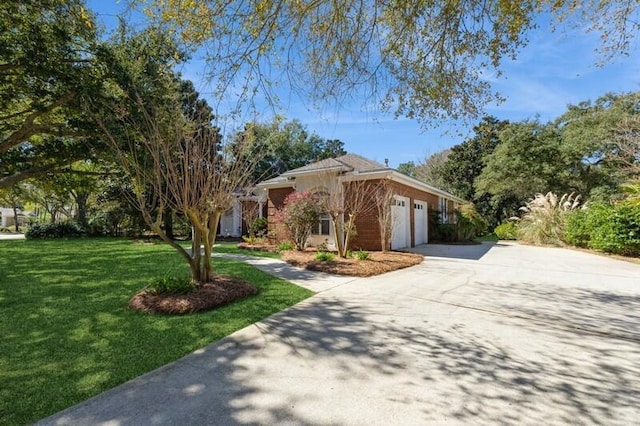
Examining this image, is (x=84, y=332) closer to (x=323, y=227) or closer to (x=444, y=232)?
(x=323, y=227)

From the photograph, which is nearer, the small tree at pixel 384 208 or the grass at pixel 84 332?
the grass at pixel 84 332

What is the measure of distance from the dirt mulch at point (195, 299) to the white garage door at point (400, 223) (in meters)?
8.61

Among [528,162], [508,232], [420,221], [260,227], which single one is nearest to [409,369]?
[420,221]

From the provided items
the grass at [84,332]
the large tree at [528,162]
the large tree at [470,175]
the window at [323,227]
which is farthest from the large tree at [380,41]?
the large tree at [470,175]

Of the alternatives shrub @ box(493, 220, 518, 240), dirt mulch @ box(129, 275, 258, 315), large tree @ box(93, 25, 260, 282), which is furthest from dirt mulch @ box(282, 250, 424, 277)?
shrub @ box(493, 220, 518, 240)

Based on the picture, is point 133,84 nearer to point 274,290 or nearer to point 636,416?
point 274,290

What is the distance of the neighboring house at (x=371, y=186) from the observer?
1307 centimetres

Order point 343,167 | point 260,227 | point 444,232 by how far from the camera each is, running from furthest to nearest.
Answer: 1. point 444,232
2. point 260,227
3. point 343,167

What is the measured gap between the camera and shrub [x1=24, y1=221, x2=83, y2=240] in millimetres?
21672

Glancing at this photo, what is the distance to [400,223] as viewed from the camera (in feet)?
48.4

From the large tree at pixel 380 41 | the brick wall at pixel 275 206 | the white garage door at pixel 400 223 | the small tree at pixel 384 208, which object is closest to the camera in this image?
the large tree at pixel 380 41

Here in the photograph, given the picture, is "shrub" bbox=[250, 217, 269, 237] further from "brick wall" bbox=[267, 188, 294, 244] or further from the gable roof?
the gable roof

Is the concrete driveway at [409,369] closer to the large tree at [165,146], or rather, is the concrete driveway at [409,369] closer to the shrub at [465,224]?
the large tree at [165,146]

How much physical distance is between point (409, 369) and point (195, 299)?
3806mm
